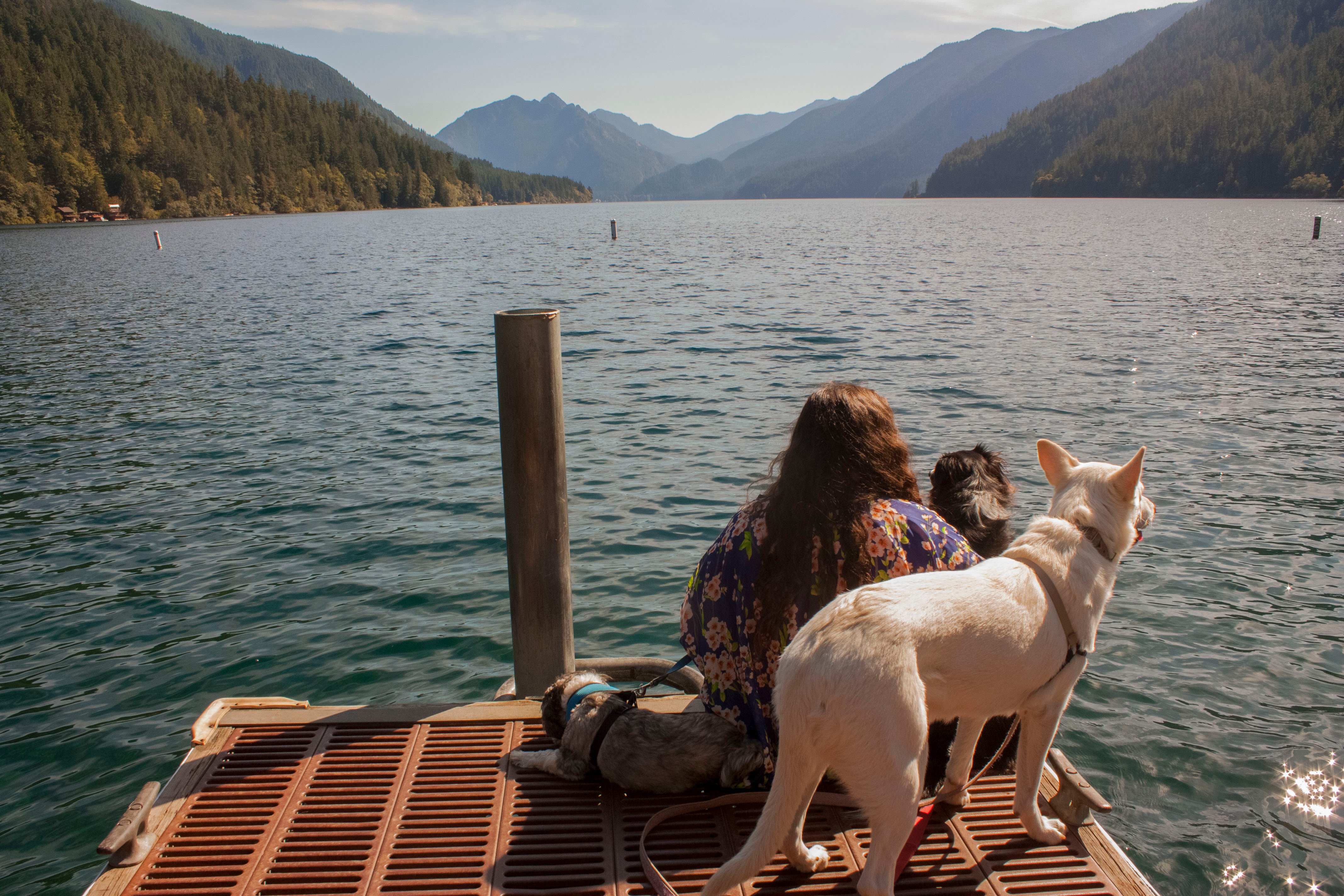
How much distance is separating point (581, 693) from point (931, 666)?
1955mm

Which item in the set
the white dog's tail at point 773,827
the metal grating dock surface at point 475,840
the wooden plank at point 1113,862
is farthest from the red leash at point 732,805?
the wooden plank at point 1113,862

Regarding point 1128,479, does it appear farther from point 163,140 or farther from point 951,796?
point 163,140

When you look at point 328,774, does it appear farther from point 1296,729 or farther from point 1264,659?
point 1264,659

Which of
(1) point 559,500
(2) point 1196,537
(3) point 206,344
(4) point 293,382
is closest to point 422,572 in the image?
(1) point 559,500

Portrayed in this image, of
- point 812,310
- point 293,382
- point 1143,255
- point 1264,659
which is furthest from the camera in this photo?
point 1143,255

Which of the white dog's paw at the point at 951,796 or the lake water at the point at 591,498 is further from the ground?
the white dog's paw at the point at 951,796

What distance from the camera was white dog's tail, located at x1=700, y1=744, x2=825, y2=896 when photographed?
2.79 metres

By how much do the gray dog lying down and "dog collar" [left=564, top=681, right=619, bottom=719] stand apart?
43 millimetres

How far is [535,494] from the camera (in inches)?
192

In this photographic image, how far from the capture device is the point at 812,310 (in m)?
26.9

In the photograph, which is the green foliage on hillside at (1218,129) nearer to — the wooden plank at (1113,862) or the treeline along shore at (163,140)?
the treeline along shore at (163,140)

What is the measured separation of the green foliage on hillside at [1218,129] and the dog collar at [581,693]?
16549 cm

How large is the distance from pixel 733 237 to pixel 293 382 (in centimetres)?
5549

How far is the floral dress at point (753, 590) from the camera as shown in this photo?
331 centimetres
